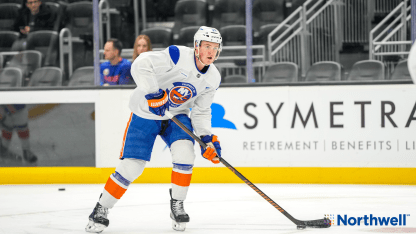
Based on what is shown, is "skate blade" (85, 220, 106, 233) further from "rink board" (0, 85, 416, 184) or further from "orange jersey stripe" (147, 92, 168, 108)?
"rink board" (0, 85, 416, 184)

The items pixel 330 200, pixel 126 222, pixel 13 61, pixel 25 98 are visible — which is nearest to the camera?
pixel 126 222

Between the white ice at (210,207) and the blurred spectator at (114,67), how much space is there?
101cm

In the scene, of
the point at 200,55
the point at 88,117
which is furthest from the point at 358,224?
the point at 88,117

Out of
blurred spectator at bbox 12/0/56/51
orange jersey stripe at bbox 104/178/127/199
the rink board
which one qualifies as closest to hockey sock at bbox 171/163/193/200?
orange jersey stripe at bbox 104/178/127/199

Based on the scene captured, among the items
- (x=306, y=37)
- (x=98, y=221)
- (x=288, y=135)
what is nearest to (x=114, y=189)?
(x=98, y=221)

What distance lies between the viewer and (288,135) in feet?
17.5

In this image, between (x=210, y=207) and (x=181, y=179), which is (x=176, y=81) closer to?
(x=181, y=179)

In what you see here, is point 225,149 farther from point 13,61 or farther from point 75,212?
point 13,61

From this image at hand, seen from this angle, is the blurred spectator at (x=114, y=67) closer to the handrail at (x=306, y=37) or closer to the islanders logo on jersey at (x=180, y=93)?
the handrail at (x=306, y=37)

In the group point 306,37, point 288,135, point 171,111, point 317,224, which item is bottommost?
point 317,224

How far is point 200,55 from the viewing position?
124 inches

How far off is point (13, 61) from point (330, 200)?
150 inches

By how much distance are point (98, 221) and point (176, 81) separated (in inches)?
34.1

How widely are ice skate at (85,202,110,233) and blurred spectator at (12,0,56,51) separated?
4.31 m
